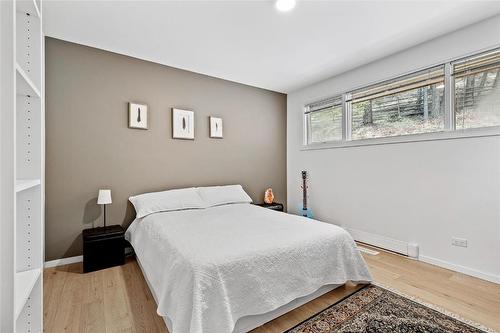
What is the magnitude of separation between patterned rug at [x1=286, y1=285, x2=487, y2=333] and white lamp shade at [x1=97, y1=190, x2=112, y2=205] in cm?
237

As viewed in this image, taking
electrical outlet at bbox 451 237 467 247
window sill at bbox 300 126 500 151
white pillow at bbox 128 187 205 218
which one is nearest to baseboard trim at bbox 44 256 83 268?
white pillow at bbox 128 187 205 218

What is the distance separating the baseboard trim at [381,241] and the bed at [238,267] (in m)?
1.15

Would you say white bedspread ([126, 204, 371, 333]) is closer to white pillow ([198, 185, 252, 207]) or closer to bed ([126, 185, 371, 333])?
bed ([126, 185, 371, 333])

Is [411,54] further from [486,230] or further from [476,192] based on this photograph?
[486,230]

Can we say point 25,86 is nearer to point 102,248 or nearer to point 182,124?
point 102,248

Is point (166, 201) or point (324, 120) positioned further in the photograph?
point (324, 120)

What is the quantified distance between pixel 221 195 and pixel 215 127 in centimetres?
114

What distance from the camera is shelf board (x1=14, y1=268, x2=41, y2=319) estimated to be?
87 cm

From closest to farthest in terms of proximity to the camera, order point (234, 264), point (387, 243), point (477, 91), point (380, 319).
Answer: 1. point (234, 264)
2. point (380, 319)
3. point (477, 91)
4. point (387, 243)

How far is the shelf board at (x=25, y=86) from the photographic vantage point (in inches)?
36.8

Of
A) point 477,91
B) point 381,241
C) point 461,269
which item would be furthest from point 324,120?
point 461,269

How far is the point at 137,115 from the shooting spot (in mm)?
3205

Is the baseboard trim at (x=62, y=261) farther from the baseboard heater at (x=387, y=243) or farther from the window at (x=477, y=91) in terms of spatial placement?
the window at (x=477, y=91)

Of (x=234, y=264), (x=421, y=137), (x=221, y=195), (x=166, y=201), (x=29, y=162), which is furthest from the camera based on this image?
(x=221, y=195)
